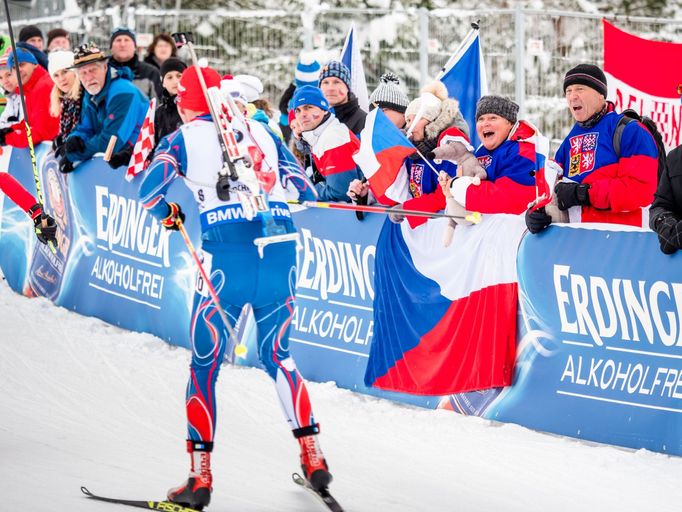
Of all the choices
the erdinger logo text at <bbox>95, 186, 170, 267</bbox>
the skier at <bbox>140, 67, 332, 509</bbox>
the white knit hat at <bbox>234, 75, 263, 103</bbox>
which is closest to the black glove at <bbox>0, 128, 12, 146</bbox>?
the erdinger logo text at <bbox>95, 186, 170, 267</bbox>

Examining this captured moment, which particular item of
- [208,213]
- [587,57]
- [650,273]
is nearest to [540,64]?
[587,57]

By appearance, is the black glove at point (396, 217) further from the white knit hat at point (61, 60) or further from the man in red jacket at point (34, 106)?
the man in red jacket at point (34, 106)

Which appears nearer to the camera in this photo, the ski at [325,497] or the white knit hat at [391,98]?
the ski at [325,497]

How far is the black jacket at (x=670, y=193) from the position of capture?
673 cm

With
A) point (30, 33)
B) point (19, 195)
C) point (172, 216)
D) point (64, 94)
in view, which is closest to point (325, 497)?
point (172, 216)

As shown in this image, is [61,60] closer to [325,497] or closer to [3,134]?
[3,134]

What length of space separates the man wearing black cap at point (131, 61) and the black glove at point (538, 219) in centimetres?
666

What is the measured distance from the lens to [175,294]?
10.6 metres

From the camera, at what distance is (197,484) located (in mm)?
6129

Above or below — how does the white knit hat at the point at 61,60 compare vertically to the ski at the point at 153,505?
above

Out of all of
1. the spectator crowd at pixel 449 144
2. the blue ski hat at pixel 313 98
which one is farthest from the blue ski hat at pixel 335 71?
the blue ski hat at pixel 313 98

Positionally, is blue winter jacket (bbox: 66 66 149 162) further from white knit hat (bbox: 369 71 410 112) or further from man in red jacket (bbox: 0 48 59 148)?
white knit hat (bbox: 369 71 410 112)

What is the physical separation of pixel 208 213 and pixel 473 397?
2.44 meters

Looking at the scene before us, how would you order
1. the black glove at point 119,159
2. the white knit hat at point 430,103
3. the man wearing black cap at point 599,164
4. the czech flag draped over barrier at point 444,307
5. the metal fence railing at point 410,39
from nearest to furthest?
the man wearing black cap at point 599,164, the czech flag draped over barrier at point 444,307, the white knit hat at point 430,103, the black glove at point 119,159, the metal fence railing at point 410,39
